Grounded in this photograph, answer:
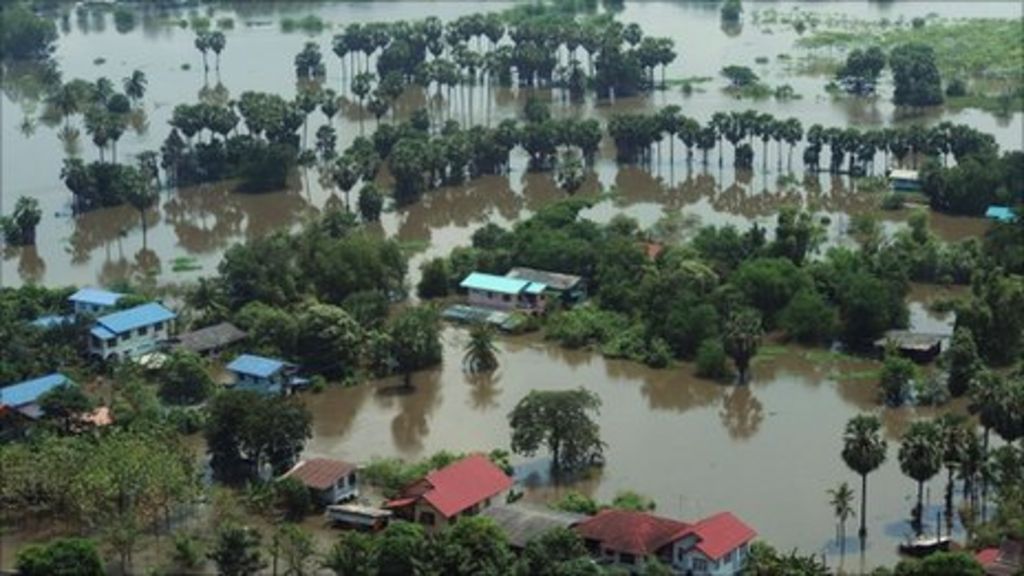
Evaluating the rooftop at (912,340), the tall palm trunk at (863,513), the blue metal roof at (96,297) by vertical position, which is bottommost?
the tall palm trunk at (863,513)

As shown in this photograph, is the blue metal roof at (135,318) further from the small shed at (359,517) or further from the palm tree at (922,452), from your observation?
the palm tree at (922,452)

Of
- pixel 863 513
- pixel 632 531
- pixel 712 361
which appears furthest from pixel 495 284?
pixel 632 531

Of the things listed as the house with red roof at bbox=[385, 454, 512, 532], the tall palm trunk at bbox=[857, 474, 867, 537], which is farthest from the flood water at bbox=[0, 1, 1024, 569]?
the house with red roof at bbox=[385, 454, 512, 532]

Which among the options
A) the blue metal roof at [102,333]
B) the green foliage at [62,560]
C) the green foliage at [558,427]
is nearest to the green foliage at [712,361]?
the green foliage at [558,427]

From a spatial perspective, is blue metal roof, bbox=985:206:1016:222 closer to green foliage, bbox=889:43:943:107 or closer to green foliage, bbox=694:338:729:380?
green foliage, bbox=694:338:729:380

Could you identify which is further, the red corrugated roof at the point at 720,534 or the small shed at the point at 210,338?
the small shed at the point at 210,338

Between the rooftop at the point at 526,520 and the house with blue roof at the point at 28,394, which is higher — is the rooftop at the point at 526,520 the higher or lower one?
the lower one

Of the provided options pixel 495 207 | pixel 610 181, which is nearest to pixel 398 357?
pixel 495 207
